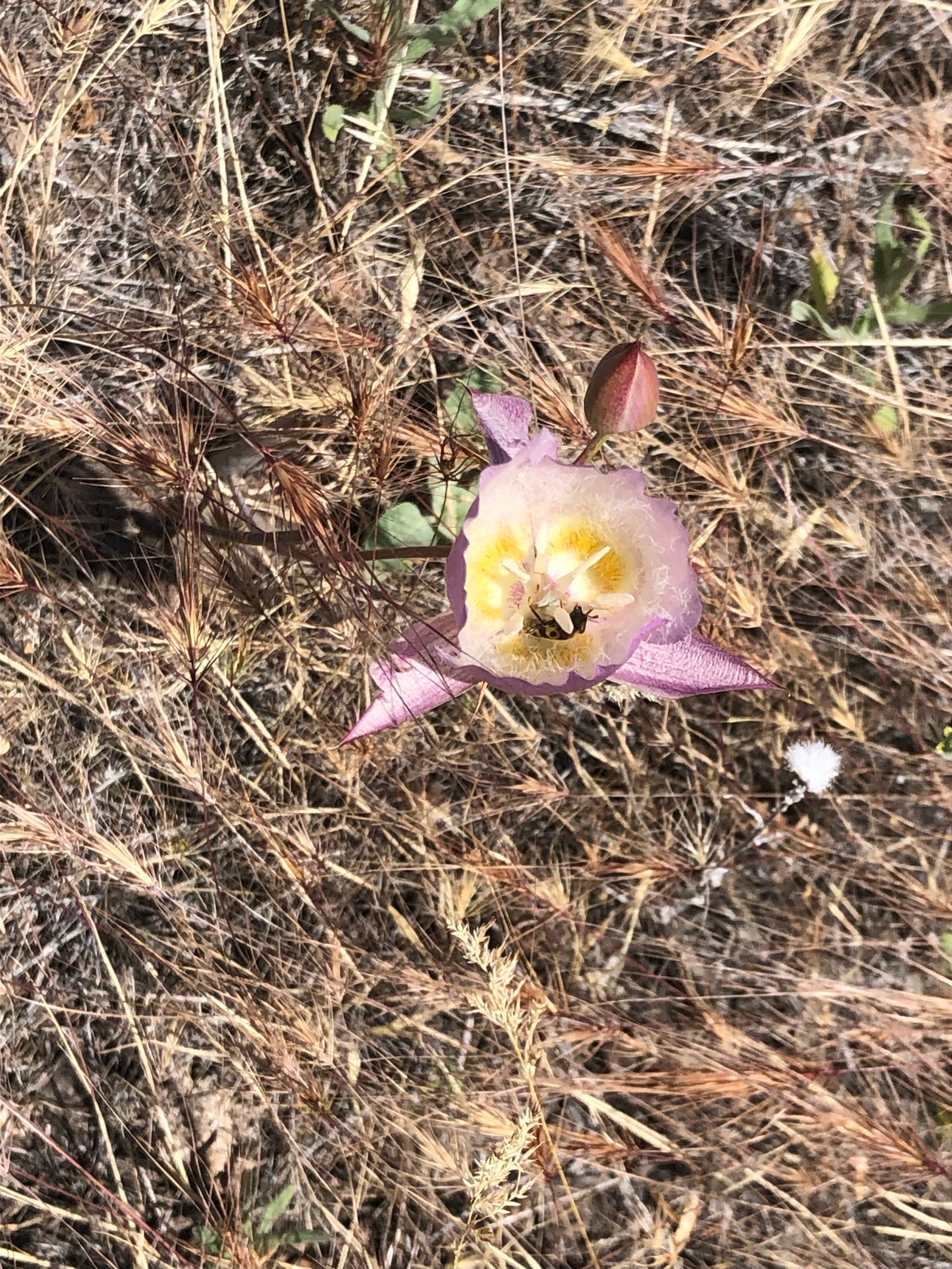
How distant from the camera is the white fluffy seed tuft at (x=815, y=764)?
1957mm

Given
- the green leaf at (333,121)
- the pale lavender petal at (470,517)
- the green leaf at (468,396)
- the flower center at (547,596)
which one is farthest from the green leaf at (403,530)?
the green leaf at (333,121)

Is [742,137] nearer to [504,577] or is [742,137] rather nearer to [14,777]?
[504,577]

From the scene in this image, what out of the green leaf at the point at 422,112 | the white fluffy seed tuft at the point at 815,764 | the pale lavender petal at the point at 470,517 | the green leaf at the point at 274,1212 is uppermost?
the green leaf at the point at 422,112

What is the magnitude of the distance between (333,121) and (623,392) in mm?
957

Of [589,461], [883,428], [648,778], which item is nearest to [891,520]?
[883,428]

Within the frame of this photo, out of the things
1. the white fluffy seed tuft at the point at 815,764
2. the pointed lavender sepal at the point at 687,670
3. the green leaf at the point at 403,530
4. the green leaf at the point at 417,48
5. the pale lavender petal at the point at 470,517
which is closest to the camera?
the pale lavender petal at the point at 470,517

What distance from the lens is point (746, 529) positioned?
2.06 metres

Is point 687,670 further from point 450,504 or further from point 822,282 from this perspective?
point 822,282

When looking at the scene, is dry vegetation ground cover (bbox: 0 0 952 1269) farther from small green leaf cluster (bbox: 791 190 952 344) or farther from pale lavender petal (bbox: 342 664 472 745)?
pale lavender petal (bbox: 342 664 472 745)

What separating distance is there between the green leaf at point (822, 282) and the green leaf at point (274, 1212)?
184 centimetres

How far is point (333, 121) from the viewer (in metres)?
1.93

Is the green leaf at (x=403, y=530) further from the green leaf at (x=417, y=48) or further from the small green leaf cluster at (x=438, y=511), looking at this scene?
the green leaf at (x=417, y=48)

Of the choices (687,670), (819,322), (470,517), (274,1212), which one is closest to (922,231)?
(819,322)

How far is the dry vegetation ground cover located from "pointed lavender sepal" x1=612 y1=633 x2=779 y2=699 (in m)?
0.58
